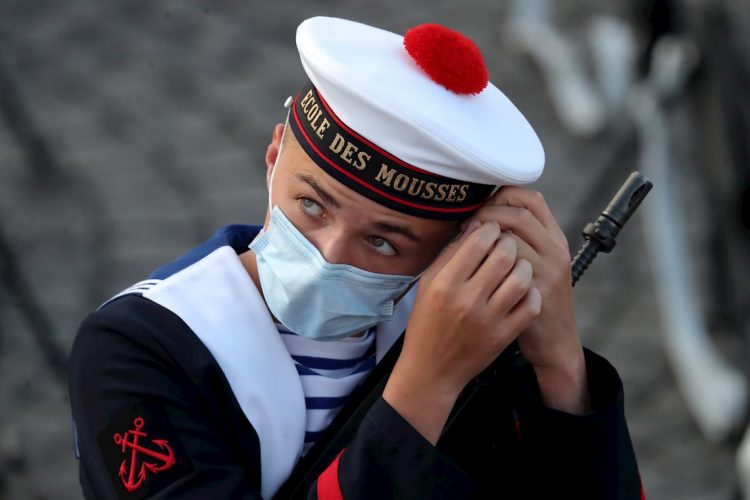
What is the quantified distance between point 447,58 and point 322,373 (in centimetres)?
59

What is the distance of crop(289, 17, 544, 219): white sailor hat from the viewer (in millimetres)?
1624

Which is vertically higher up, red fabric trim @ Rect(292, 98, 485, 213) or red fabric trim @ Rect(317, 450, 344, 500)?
red fabric trim @ Rect(292, 98, 485, 213)

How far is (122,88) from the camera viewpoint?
6.04 m

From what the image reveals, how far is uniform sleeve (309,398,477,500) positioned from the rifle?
6.1 inches

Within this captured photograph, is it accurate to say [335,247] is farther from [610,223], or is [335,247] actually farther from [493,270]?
[610,223]

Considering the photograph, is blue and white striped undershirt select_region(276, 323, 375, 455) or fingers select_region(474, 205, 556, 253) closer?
fingers select_region(474, 205, 556, 253)

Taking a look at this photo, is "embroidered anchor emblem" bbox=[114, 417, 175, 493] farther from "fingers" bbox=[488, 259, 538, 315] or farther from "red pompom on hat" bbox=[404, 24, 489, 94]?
"red pompom on hat" bbox=[404, 24, 489, 94]

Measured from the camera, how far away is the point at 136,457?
1626 mm

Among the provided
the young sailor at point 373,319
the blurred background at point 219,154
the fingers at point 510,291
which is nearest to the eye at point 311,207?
the young sailor at point 373,319

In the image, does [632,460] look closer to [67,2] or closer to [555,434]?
[555,434]

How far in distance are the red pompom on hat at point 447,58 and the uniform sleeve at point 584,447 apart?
20.6 inches

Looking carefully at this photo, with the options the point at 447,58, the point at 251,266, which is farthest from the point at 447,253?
the point at 251,266

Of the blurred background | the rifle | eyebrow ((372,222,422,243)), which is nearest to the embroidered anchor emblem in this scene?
the rifle

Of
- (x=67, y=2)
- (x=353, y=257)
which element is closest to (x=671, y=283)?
(x=353, y=257)
